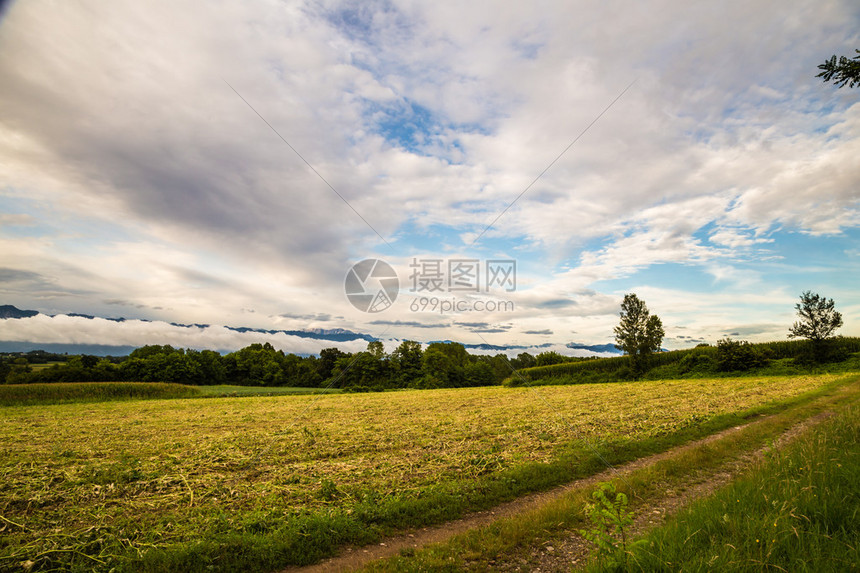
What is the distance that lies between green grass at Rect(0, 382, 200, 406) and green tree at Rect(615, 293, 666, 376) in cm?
6401

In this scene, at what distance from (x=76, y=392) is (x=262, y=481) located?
49091mm

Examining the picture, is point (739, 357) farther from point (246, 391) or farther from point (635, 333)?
point (246, 391)

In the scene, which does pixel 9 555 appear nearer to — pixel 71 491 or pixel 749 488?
pixel 71 491

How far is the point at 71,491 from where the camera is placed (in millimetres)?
7938

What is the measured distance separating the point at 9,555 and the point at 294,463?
574cm

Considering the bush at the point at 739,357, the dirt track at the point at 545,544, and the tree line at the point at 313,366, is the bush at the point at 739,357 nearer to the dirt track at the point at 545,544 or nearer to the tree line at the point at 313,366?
the tree line at the point at 313,366

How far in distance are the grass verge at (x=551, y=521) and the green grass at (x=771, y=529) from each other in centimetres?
24

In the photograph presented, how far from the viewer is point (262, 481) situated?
342 inches

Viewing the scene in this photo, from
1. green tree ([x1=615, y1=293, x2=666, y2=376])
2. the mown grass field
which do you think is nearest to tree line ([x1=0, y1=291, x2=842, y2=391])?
green tree ([x1=615, y1=293, x2=666, y2=376])

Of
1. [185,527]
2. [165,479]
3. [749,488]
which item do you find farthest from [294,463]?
[749,488]

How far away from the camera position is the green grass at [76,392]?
37281mm

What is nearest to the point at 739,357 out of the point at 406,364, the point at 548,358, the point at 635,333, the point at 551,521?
the point at 635,333

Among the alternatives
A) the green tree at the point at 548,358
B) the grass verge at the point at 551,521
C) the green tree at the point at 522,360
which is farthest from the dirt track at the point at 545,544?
the green tree at the point at 522,360

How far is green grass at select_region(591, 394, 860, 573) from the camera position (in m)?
3.72
